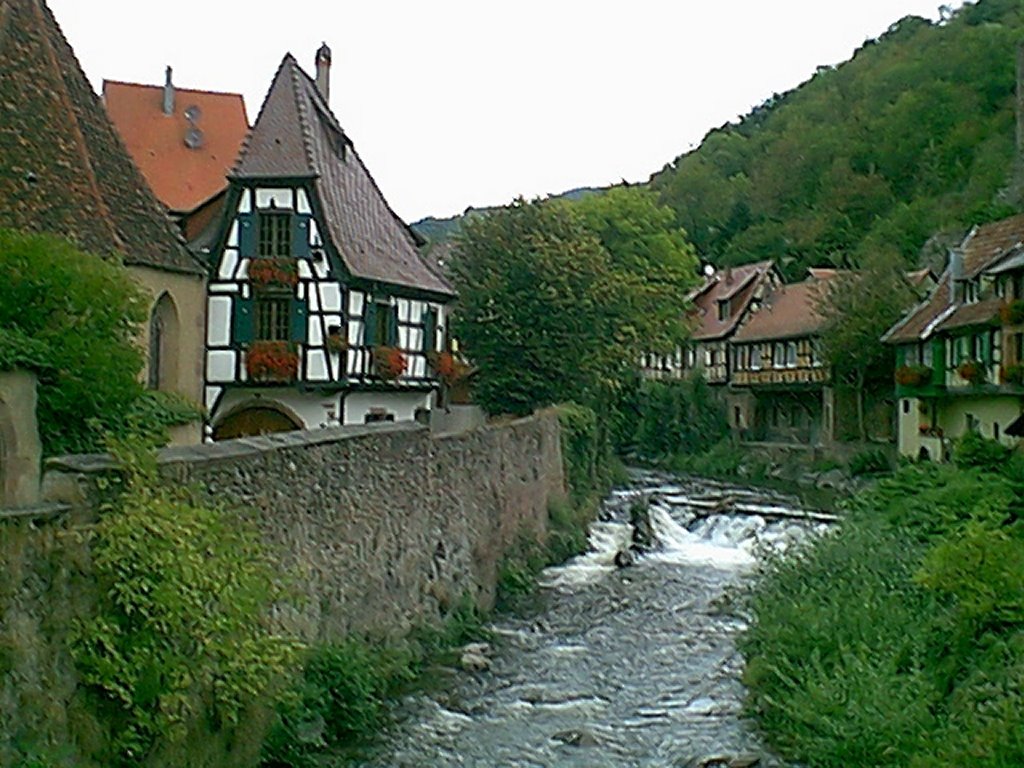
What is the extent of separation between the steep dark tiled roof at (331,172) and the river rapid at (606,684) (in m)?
8.27


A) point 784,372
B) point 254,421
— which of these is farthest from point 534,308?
point 784,372

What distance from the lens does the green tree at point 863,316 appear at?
4575cm

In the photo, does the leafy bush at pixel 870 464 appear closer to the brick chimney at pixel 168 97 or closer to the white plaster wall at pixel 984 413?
the white plaster wall at pixel 984 413

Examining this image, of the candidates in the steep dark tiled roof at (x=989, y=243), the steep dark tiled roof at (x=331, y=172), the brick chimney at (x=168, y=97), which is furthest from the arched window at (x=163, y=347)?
the steep dark tiled roof at (x=989, y=243)

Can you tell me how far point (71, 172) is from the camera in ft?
58.6

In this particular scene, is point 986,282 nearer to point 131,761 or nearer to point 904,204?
point 131,761

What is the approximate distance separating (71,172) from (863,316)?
33.7 meters

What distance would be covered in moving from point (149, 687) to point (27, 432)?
17.7 feet

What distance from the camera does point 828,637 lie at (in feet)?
47.2

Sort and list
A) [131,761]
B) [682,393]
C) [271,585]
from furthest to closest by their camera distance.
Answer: [682,393]
[271,585]
[131,761]

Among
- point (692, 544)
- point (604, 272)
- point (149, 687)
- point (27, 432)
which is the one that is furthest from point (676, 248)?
point (149, 687)

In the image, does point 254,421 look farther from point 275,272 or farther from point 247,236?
point 247,236

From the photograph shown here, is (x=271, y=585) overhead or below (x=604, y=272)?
below

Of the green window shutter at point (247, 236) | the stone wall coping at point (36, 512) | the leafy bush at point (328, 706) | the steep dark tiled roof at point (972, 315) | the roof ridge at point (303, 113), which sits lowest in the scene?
the leafy bush at point (328, 706)
